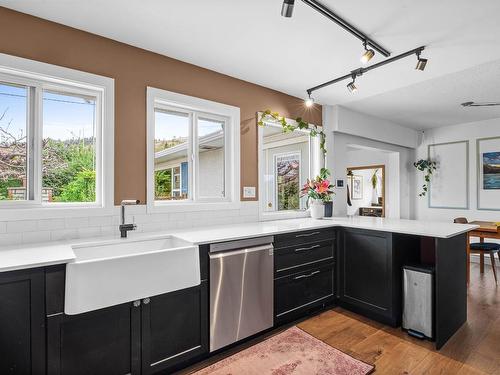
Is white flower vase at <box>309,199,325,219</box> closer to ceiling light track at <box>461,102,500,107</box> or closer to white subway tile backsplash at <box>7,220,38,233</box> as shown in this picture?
ceiling light track at <box>461,102,500,107</box>

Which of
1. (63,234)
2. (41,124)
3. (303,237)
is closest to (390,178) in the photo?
(303,237)

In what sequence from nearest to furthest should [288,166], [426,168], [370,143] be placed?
1. [370,143]
2. [288,166]
3. [426,168]

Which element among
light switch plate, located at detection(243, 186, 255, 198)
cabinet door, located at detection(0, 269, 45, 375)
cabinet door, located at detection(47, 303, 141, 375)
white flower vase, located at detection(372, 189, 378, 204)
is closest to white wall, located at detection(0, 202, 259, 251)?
light switch plate, located at detection(243, 186, 255, 198)

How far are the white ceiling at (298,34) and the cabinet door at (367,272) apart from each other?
5.65 ft

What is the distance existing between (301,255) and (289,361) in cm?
92

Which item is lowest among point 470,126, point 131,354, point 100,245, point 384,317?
point 384,317

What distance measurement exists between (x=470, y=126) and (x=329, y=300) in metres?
4.37

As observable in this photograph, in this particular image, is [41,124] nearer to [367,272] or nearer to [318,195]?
[318,195]

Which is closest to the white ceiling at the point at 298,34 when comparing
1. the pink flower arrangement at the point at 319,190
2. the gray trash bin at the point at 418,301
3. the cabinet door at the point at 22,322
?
the pink flower arrangement at the point at 319,190

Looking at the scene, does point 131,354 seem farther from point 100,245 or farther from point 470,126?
point 470,126

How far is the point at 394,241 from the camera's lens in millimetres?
2666

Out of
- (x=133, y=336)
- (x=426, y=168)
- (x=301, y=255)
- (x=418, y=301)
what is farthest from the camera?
(x=426, y=168)

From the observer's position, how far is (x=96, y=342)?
1688 mm

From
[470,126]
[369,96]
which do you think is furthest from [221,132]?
[470,126]
